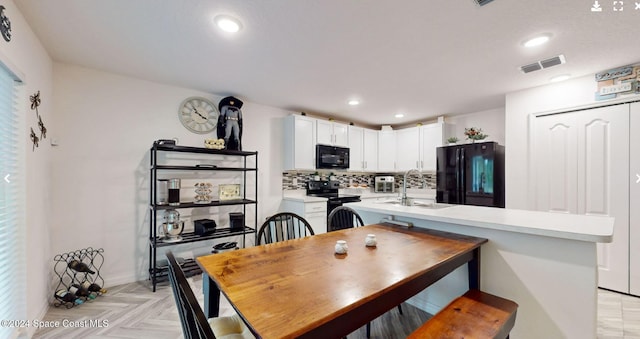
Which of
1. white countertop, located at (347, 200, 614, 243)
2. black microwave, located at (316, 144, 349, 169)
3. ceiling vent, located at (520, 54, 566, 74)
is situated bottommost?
white countertop, located at (347, 200, 614, 243)

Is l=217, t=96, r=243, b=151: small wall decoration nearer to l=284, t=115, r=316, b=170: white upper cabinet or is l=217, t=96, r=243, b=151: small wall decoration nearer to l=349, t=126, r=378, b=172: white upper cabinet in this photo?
l=284, t=115, r=316, b=170: white upper cabinet

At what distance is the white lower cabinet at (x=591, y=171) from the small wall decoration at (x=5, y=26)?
15.5 feet

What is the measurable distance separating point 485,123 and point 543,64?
1771 millimetres

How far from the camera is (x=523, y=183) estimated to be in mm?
3131

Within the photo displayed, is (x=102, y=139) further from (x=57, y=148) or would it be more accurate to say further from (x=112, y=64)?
(x=112, y=64)

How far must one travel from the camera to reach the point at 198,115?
3.28 metres

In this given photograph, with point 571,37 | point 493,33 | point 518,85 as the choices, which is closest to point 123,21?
point 493,33

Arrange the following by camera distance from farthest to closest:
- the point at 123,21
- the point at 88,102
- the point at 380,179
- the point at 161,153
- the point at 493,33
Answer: the point at 380,179
the point at 161,153
the point at 88,102
the point at 493,33
the point at 123,21

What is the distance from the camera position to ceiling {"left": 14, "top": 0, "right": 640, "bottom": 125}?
5.47ft

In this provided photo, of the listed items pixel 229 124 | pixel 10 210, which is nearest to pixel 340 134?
pixel 229 124

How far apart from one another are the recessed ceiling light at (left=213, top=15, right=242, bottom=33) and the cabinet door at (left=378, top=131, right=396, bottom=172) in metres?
3.75

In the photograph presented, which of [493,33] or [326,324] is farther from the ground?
[493,33]

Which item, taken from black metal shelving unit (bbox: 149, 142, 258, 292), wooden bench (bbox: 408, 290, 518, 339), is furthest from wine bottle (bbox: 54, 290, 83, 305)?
wooden bench (bbox: 408, 290, 518, 339)

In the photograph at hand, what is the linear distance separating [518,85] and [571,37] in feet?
3.60
